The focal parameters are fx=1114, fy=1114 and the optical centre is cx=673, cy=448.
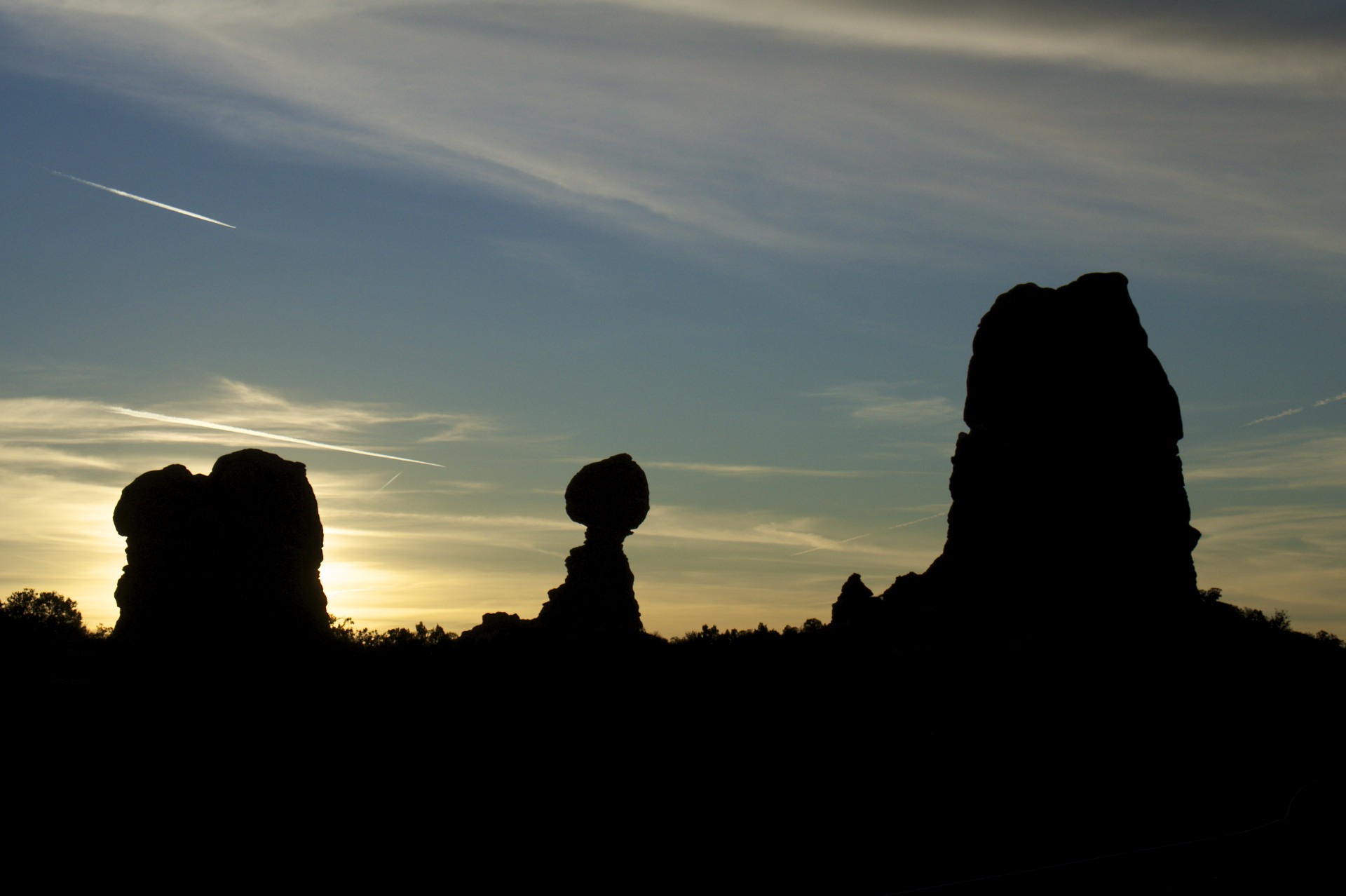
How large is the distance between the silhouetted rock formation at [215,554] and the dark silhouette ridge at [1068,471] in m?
24.8

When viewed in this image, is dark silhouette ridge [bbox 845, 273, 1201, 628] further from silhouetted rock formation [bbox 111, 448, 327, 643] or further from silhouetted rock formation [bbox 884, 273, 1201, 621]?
silhouetted rock formation [bbox 111, 448, 327, 643]

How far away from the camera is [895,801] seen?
854 inches

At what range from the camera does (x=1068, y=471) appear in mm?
43500

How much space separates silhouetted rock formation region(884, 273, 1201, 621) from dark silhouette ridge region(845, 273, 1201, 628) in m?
0.05

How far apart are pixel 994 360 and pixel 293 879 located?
36896 millimetres

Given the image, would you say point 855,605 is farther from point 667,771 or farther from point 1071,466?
point 667,771

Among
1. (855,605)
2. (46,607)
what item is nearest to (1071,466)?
(855,605)

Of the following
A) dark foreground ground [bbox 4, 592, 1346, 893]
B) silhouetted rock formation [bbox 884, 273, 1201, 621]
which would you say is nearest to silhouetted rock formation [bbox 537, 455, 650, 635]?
silhouetted rock formation [bbox 884, 273, 1201, 621]

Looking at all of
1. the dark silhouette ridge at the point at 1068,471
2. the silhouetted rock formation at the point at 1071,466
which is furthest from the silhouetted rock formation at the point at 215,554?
the silhouetted rock formation at the point at 1071,466

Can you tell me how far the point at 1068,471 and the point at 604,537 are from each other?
27738 millimetres

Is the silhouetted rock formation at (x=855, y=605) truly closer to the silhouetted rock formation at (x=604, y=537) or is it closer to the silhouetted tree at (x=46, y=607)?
the silhouetted rock formation at (x=604, y=537)

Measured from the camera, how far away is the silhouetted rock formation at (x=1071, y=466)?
4278 cm

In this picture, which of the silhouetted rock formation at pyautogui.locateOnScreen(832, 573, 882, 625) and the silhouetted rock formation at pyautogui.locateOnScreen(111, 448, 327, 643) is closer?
the silhouetted rock formation at pyautogui.locateOnScreen(111, 448, 327, 643)

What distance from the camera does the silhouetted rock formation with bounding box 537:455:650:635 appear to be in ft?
204
